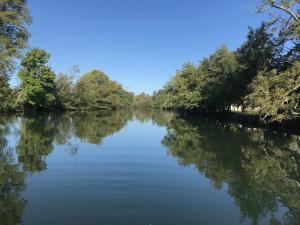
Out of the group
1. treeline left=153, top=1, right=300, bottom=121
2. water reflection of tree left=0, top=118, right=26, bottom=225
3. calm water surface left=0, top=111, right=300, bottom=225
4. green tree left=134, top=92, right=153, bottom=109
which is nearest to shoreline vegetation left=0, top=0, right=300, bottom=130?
treeline left=153, top=1, right=300, bottom=121

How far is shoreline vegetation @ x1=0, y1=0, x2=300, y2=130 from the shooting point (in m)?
26.4

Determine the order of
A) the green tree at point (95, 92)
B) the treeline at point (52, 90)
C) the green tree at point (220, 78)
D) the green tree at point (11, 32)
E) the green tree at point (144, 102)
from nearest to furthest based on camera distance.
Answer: the green tree at point (11, 32), the green tree at point (220, 78), the treeline at point (52, 90), the green tree at point (95, 92), the green tree at point (144, 102)

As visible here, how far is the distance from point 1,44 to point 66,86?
197 ft

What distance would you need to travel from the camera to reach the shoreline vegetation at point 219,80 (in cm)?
2640

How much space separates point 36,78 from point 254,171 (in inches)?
2353

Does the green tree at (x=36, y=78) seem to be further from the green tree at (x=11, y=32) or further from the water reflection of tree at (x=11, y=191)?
the water reflection of tree at (x=11, y=191)

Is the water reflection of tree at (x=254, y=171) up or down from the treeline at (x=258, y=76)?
down

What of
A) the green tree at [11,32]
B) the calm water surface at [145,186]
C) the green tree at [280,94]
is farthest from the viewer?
the green tree at [11,32]

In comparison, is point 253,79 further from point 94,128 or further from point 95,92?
point 95,92

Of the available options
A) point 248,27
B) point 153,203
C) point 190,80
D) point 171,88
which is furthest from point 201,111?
point 153,203

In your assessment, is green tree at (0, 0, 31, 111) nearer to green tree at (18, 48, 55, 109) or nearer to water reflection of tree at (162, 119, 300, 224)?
water reflection of tree at (162, 119, 300, 224)

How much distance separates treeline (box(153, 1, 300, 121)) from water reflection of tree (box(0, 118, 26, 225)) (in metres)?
18.9

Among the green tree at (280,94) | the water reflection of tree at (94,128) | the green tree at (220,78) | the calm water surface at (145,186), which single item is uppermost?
the green tree at (220,78)

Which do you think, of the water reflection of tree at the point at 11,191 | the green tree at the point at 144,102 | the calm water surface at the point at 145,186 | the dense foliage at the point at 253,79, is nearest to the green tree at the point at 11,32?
the calm water surface at the point at 145,186
